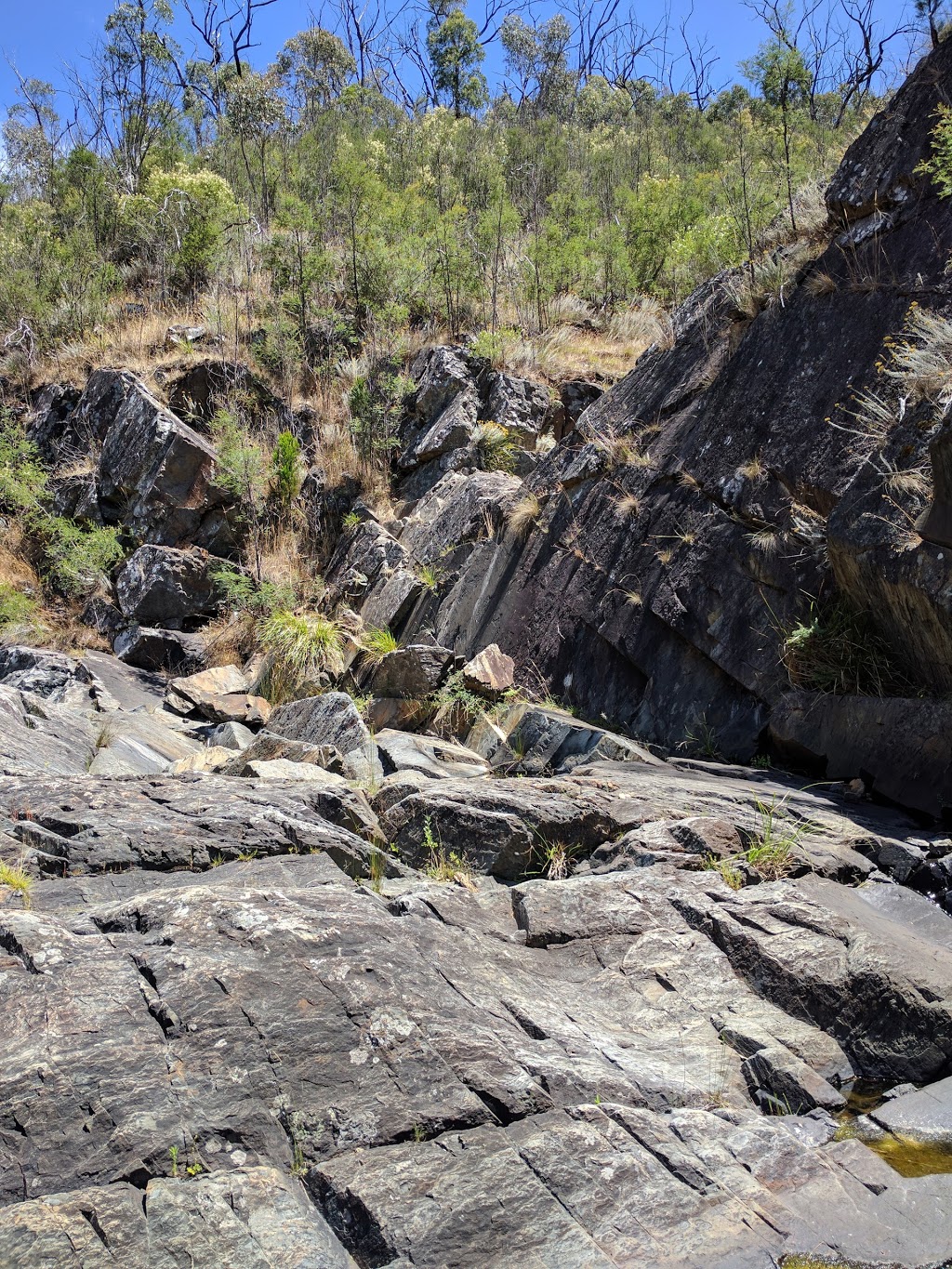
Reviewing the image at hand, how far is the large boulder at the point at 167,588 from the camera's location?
43.5 ft

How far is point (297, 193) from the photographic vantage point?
61.9ft

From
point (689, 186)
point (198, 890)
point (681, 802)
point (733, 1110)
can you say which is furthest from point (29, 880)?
point (689, 186)

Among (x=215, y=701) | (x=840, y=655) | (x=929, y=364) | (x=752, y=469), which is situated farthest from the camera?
(x=215, y=701)

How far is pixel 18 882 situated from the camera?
416 centimetres

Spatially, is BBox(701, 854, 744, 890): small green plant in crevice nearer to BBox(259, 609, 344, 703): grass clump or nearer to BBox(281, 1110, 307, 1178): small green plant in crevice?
BBox(281, 1110, 307, 1178): small green plant in crevice

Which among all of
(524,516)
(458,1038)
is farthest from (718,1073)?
(524,516)

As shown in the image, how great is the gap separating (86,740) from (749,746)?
5127 mm

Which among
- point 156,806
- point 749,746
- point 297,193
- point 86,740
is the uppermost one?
point 297,193

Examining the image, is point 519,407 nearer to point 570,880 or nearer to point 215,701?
point 215,701

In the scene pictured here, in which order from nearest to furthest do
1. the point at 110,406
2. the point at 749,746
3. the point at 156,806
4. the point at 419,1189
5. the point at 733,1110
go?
the point at 419,1189 → the point at 733,1110 → the point at 156,806 → the point at 749,746 → the point at 110,406

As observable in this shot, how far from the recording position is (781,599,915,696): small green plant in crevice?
638 cm

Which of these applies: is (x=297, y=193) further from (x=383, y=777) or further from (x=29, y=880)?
(x=29, y=880)

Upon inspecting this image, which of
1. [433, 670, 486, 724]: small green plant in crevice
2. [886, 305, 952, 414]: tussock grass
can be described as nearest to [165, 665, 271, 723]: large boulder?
[433, 670, 486, 724]: small green plant in crevice

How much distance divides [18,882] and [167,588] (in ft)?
31.3
